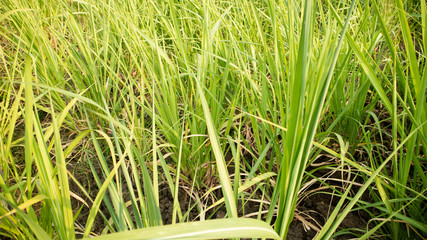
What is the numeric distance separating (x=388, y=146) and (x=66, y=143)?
121cm

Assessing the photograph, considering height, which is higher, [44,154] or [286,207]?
[44,154]

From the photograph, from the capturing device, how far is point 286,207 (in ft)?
1.55

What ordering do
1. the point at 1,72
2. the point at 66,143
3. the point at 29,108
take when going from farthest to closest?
the point at 1,72 → the point at 66,143 → the point at 29,108

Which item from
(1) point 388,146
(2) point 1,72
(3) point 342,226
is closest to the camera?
(3) point 342,226

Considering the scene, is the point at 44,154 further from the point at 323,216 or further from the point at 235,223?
the point at 323,216

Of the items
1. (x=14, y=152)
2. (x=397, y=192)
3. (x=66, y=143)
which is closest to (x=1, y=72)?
(x=14, y=152)

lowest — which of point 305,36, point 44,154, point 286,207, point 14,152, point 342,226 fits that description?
point 342,226

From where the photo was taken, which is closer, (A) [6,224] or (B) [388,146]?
(A) [6,224]

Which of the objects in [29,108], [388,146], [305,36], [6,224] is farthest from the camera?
[388,146]

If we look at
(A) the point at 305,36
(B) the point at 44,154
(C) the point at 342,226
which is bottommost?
(C) the point at 342,226

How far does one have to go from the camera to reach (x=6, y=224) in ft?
2.07

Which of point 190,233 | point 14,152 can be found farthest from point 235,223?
point 14,152

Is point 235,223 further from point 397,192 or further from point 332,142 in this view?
point 332,142

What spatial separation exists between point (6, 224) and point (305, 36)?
2.40ft
